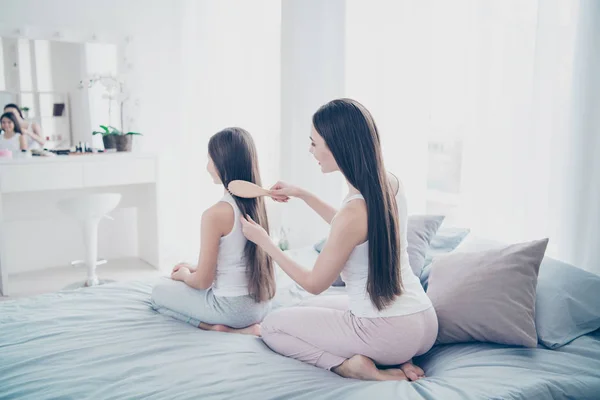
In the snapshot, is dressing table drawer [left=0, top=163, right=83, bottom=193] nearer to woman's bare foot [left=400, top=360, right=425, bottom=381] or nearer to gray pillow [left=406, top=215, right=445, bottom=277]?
gray pillow [left=406, top=215, right=445, bottom=277]

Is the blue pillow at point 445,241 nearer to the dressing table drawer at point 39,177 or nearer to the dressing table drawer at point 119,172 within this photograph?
the dressing table drawer at point 119,172

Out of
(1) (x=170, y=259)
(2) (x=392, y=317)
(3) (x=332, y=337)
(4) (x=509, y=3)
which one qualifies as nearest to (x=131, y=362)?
(3) (x=332, y=337)

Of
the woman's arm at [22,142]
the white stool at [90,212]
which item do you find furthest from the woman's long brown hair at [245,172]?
the woman's arm at [22,142]

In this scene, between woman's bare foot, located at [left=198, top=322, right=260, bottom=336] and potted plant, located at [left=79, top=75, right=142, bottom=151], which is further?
potted plant, located at [left=79, top=75, right=142, bottom=151]

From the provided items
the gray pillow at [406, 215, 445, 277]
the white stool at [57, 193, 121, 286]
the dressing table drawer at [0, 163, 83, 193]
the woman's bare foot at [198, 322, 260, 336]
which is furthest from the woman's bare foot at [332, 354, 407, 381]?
the dressing table drawer at [0, 163, 83, 193]

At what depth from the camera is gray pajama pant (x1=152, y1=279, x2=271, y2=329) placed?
1.81 metres

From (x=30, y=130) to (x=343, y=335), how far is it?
3.18 metres

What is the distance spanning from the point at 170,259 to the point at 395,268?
318 centimetres

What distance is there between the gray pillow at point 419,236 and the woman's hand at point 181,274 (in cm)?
86

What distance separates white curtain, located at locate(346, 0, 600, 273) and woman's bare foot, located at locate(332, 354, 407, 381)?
1.09 meters

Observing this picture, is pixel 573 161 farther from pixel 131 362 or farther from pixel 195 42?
pixel 195 42

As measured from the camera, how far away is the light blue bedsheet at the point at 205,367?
1.32 m

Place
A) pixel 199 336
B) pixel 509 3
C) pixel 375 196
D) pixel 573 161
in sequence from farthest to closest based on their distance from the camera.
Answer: pixel 509 3 < pixel 573 161 < pixel 199 336 < pixel 375 196

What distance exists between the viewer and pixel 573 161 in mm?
2088
